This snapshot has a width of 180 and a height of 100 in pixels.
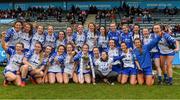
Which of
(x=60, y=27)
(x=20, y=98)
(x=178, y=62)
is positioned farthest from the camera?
(x=60, y=27)

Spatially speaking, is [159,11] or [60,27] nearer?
[60,27]

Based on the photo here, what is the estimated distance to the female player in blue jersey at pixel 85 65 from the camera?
1098 centimetres

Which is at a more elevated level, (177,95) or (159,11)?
(159,11)

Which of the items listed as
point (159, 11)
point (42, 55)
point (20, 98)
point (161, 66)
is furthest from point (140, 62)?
point (159, 11)

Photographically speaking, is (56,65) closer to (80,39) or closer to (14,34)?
(80,39)

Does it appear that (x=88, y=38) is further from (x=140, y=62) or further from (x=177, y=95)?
(x=177, y=95)

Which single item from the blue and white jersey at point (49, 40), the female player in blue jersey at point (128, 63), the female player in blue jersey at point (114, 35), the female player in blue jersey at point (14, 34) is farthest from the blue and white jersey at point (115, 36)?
the female player in blue jersey at point (14, 34)

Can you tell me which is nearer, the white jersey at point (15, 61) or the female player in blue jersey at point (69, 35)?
the white jersey at point (15, 61)

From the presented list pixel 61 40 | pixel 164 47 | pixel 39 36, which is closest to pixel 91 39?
pixel 61 40

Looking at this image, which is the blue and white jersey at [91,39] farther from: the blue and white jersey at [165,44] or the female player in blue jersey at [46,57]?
the blue and white jersey at [165,44]

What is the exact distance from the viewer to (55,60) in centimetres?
1105

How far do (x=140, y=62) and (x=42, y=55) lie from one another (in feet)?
8.53

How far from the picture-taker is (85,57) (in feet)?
36.2

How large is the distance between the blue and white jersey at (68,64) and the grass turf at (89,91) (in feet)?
1.50
